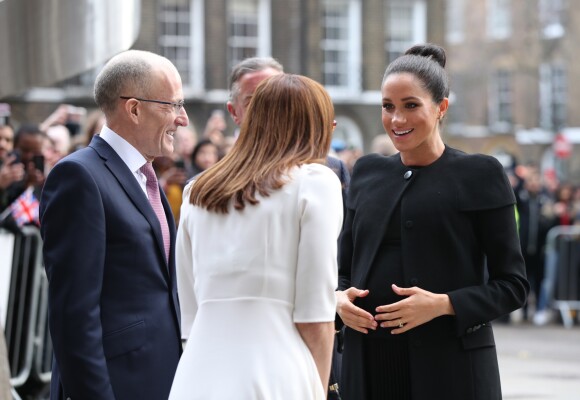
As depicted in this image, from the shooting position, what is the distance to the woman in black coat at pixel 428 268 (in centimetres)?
407

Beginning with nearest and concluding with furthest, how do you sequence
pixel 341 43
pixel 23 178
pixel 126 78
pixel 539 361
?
pixel 126 78 → pixel 23 178 → pixel 539 361 → pixel 341 43

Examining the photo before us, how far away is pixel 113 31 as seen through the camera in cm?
952

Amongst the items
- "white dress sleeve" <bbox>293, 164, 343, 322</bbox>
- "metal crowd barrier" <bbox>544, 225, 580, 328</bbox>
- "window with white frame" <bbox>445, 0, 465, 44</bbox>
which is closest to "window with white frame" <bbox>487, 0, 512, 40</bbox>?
"window with white frame" <bbox>445, 0, 465, 44</bbox>

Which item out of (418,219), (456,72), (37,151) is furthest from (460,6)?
(418,219)

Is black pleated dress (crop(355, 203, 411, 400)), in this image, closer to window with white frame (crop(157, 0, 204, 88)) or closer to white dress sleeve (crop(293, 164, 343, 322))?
white dress sleeve (crop(293, 164, 343, 322))

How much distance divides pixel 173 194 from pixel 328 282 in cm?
546

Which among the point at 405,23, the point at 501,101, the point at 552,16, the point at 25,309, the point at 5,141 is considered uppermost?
the point at 552,16

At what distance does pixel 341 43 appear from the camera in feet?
110

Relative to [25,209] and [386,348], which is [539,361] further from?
[386,348]

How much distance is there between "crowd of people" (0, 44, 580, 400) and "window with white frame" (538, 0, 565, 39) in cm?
4266

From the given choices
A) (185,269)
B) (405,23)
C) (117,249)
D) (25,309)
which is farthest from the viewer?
(405,23)

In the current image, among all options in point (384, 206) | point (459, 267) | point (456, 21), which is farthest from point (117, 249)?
point (456, 21)

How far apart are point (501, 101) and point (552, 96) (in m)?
2.38

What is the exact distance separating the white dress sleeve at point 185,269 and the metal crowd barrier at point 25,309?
4.79 m
